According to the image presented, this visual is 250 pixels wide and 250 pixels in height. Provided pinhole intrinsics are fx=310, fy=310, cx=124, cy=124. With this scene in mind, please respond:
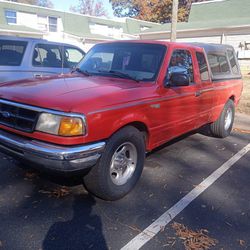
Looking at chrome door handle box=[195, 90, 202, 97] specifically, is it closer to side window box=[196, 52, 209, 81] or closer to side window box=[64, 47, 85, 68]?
side window box=[196, 52, 209, 81]

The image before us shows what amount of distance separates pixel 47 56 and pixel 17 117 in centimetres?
492

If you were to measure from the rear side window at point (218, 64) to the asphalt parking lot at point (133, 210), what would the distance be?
6.17 ft

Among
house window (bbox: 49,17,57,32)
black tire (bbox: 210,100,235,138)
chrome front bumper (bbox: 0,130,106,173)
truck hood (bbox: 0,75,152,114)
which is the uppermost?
house window (bbox: 49,17,57,32)

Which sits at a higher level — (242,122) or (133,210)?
(133,210)

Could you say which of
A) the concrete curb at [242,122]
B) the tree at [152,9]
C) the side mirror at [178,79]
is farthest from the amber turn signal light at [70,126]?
the tree at [152,9]

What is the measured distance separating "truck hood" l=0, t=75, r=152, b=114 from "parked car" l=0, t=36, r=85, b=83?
3.30 m

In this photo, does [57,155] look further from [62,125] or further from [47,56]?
[47,56]

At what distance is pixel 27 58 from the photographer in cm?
743

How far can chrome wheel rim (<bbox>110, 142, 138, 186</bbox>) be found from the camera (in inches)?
148

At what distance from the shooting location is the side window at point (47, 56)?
302 inches

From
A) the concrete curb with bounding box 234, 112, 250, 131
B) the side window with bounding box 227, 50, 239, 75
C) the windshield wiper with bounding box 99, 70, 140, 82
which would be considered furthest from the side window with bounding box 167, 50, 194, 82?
the concrete curb with bounding box 234, 112, 250, 131

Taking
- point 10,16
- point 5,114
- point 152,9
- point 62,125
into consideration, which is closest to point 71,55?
point 5,114

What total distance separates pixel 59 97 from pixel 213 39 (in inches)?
922

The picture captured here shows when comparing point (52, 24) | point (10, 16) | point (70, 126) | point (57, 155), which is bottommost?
point (57, 155)
